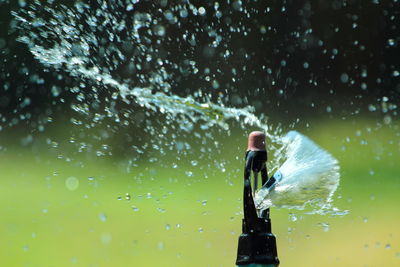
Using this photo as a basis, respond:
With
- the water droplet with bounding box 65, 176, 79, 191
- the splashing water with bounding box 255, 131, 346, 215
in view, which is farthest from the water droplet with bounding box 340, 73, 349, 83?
the splashing water with bounding box 255, 131, 346, 215

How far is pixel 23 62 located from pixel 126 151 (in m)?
0.53

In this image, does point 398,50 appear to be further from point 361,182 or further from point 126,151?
Answer: point 126,151

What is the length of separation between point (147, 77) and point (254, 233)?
128 cm

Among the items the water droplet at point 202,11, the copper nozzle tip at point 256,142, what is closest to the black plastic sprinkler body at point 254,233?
the copper nozzle tip at point 256,142

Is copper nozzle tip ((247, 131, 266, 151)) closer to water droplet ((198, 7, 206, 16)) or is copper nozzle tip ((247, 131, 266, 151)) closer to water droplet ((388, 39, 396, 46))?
water droplet ((198, 7, 206, 16))

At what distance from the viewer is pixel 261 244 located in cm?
40

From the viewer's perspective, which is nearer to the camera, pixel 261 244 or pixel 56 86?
pixel 261 244

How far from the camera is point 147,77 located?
165 cm

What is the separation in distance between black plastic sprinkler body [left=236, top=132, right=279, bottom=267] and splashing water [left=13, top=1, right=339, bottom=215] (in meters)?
0.02

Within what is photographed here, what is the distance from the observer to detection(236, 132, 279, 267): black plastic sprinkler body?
0.39 m

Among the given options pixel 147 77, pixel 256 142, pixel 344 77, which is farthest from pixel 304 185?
pixel 344 77

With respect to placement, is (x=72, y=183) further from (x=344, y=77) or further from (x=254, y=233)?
(x=254, y=233)

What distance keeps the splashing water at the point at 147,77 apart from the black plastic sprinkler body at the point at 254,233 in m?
0.02

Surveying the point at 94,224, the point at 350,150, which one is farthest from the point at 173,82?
the point at 350,150
